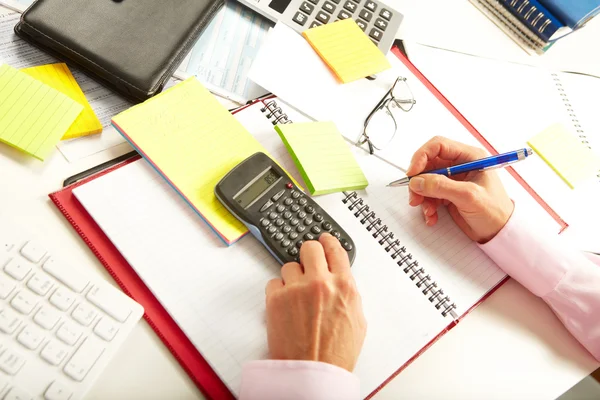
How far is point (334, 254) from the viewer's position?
1.85ft

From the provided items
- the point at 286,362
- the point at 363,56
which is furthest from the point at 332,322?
the point at 363,56

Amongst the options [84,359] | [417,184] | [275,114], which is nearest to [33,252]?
[84,359]

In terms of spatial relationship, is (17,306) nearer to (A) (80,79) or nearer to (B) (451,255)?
(A) (80,79)

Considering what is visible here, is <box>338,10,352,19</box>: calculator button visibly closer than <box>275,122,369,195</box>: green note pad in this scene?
No

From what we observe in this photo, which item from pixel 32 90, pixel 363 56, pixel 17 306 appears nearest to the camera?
pixel 17 306

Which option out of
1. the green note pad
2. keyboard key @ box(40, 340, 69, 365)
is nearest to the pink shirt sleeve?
the green note pad

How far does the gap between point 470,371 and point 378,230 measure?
204mm

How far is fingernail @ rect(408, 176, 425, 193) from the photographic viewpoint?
2.10 ft

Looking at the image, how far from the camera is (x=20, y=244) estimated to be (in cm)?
50

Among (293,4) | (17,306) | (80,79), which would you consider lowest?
(17,306)

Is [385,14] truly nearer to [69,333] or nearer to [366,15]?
[366,15]

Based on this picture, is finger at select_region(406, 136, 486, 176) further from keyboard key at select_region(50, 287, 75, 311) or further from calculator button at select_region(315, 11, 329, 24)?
keyboard key at select_region(50, 287, 75, 311)

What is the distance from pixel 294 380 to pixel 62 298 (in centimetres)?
25

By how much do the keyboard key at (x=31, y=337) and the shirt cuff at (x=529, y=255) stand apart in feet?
1.78
